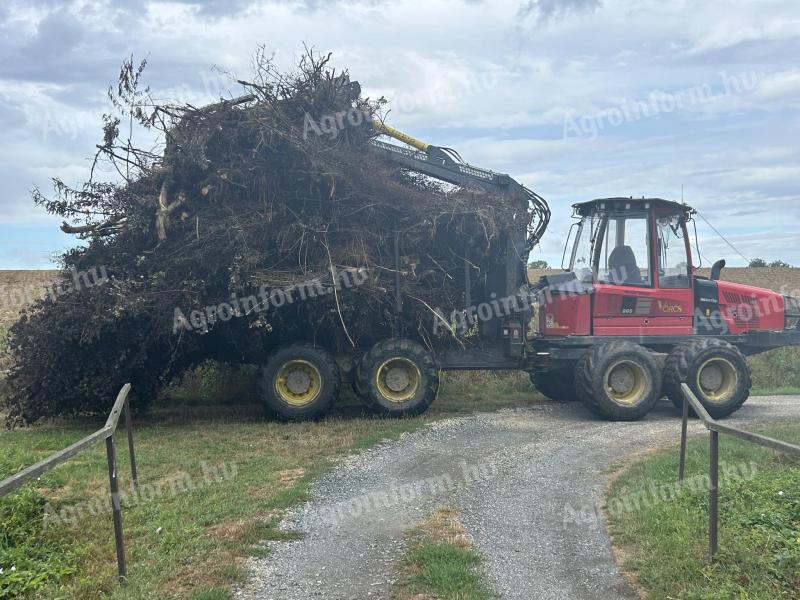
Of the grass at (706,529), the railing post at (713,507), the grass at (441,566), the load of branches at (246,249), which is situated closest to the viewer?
the grass at (706,529)

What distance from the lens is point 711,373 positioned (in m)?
10.7

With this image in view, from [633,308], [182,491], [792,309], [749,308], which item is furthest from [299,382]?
[792,309]

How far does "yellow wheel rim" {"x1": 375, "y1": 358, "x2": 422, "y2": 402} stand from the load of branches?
592mm

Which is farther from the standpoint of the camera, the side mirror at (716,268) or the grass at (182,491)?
the side mirror at (716,268)

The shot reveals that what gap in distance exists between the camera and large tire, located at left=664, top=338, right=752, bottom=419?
34.2 feet

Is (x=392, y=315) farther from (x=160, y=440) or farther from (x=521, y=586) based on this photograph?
(x=521, y=586)

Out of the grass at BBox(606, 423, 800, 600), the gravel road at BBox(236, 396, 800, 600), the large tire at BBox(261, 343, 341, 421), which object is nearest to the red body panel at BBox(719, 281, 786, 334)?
the gravel road at BBox(236, 396, 800, 600)

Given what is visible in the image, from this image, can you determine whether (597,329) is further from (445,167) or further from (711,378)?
(445,167)

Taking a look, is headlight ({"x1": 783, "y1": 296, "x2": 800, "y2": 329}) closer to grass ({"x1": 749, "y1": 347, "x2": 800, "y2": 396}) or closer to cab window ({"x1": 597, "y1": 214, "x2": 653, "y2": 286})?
cab window ({"x1": 597, "y1": 214, "x2": 653, "y2": 286})

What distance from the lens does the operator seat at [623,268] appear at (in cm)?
1088

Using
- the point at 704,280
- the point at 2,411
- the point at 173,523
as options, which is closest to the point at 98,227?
the point at 2,411

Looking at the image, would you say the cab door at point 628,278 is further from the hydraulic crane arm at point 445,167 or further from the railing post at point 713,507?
the railing post at point 713,507

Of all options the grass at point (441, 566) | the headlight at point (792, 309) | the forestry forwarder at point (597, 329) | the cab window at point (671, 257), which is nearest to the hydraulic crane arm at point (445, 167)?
the forestry forwarder at point (597, 329)

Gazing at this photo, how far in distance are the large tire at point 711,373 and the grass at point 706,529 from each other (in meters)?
3.06
